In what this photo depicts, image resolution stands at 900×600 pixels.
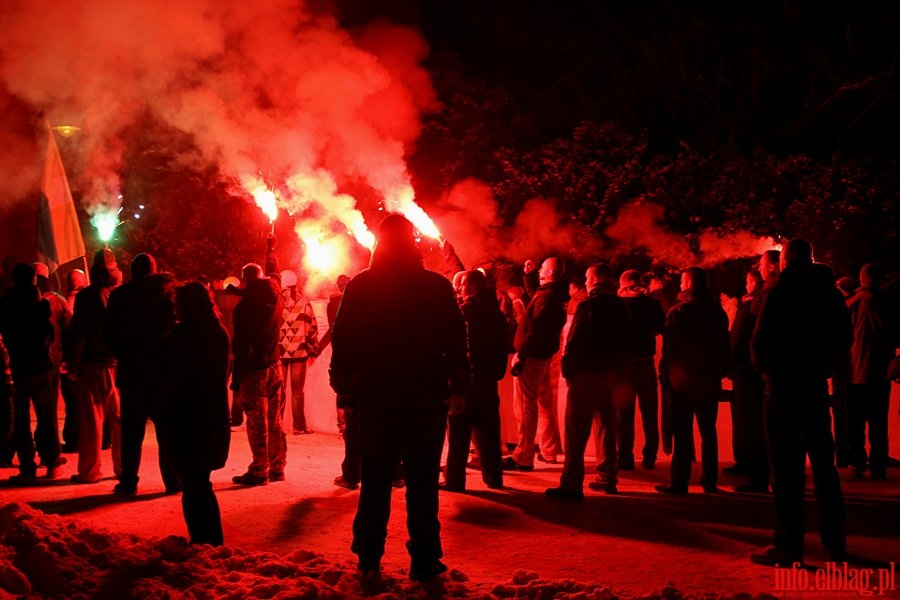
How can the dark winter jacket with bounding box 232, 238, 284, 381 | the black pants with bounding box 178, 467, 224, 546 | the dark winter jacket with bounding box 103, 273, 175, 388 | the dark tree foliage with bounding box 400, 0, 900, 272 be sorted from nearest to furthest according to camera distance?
the black pants with bounding box 178, 467, 224, 546, the dark winter jacket with bounding box 103, 273, 175, 388, the dark winter jacket with bounding box 232, 238, 284, 381, the dark tree foliage with bounding box 400, 0, 900, 272

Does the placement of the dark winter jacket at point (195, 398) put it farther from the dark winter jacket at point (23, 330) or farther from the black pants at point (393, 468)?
the dark winter jacket at point (23, 330)

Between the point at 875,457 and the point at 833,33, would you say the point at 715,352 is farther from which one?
the point at 833,33

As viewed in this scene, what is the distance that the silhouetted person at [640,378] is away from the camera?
32.2 feet

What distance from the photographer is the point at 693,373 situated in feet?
26.8

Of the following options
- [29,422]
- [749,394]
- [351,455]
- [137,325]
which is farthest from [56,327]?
[749,394]

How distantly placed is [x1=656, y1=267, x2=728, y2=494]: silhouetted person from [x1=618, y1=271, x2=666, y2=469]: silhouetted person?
57.2 inches

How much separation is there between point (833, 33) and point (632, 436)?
1394 centimetres

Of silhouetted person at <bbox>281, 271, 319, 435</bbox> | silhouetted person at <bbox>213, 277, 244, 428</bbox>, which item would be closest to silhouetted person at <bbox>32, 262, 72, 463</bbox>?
silhouetted person at <bbox>281, 271, 319, 435</bbox>

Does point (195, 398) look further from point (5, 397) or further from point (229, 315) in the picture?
point (229, 315)

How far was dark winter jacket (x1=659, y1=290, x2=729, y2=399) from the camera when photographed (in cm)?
817

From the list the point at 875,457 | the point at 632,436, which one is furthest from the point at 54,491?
the point at 875,457

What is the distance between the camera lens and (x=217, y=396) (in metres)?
6.15

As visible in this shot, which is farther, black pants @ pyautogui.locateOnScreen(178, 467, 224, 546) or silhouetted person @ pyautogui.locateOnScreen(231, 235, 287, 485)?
silhouetted person @ pyautogui.locateOnScreen(231, 235, 287, 485)

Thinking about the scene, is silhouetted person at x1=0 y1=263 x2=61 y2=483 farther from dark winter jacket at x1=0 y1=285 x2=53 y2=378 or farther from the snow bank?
the snow bank
